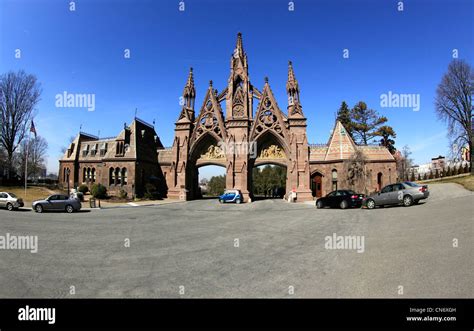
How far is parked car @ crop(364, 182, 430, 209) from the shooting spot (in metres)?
16.3

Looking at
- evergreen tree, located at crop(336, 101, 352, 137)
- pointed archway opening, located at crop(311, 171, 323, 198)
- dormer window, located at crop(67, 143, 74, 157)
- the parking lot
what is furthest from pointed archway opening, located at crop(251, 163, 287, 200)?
the parking lot

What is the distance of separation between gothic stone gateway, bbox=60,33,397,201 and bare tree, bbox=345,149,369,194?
19cm

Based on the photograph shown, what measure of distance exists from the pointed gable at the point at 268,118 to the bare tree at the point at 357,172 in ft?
30.3

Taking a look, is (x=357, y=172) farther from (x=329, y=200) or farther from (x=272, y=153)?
(x=329, y=200)

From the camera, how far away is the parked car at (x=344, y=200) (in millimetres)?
19531

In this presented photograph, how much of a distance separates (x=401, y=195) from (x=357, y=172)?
14967 mm

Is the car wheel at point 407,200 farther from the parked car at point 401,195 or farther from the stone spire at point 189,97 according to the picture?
the stone spire at point 189,97

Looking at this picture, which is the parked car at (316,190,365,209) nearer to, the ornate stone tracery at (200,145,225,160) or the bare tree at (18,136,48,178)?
the ornate stone tracery at (200,145,225,160)

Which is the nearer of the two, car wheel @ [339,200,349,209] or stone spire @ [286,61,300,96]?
car wheel @ [339,200,349,209]

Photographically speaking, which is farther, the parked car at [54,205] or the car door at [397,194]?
the parked car at [54,205]

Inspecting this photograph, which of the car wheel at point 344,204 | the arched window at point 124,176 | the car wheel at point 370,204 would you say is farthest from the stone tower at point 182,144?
the car wheel at point 370,204

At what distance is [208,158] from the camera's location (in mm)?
36750

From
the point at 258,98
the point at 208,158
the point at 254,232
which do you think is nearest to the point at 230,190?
the point at 208,158

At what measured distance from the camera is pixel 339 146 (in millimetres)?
35125
